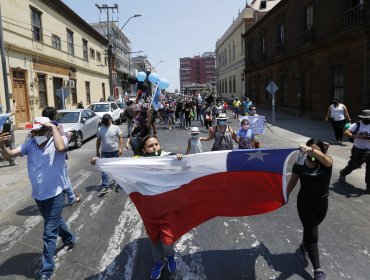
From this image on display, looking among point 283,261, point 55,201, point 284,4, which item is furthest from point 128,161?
point 284,4

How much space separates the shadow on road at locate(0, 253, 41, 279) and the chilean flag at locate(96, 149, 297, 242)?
63.5 inches

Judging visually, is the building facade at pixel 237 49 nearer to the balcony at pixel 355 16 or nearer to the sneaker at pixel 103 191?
the balcony at pixel 355 16

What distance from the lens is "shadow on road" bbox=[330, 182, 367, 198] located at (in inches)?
304

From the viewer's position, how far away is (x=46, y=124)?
14.4 ft

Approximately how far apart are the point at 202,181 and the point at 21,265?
103 inches

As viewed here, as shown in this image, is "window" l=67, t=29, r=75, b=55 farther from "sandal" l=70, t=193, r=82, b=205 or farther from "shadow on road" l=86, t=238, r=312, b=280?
"shadow on road" l=86, t=238, r=312, b=280

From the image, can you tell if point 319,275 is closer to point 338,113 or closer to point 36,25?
point 338,113

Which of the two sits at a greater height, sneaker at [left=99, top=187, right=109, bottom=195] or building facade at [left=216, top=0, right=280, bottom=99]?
building facade at [left=216, top=0, right=280, bottom=99]

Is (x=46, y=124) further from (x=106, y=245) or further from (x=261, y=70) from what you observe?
(x=261, y=70)

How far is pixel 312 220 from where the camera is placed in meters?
4.34

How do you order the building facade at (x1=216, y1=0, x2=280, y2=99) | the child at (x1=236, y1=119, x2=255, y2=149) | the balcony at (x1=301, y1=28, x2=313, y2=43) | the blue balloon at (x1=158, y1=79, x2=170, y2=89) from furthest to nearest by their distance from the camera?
the building facade at (x1=216, y1=0, x2=280, y2=99) → the balcony at (x1=301, y1=28, x2=313, y2=43) → the blue balloon at (x1=158, y1=79, x2=170, y2=89) → the child at (x1=236, y1=119, x2=255, y2=149)

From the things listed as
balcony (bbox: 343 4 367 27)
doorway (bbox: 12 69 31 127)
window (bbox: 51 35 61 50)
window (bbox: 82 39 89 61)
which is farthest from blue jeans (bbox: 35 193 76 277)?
window (bbox: 82 39 89 61)

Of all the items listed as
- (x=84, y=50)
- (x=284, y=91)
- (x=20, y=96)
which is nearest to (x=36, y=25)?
(x=20, y=96)

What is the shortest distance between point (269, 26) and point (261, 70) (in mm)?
5047
